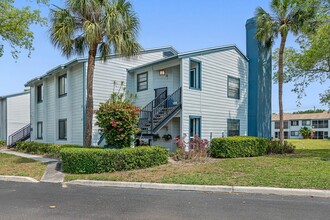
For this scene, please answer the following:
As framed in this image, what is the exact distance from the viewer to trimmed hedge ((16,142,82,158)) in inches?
636

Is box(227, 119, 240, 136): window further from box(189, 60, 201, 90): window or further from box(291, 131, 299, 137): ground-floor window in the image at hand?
box(291, 131, 299, 137): ground-floor window

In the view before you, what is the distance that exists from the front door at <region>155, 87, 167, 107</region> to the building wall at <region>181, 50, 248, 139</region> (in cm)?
237

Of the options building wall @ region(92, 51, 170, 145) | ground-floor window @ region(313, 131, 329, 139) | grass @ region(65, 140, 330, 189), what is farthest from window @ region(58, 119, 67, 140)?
ground-floor window @ region(313, 131, 329, 139)

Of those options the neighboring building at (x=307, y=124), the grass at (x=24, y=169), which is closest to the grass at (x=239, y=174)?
the grass at (x=24, y=169)

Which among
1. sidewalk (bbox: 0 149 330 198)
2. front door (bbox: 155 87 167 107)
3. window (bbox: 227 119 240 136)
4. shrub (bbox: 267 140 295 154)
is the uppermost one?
front door (bbox: 155 87 167 107)

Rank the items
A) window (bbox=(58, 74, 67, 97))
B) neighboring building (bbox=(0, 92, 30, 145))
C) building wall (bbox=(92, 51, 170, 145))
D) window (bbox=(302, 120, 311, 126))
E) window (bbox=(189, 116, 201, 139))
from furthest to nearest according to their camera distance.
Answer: window (bbox=(302, 120, 311, 126)) < neighboring building (bbox=(0, 92, 30, 145)) < window (bbox=(58, 74, 67, 97)) < building wall (bbox=(92, 51, 170, 145)) < window (bbox=(189, 116, 201, 139))

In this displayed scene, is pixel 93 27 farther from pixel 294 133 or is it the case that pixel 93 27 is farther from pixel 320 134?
pixel 294 133

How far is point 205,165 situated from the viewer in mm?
11930

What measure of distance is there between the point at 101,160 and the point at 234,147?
23.1 ft

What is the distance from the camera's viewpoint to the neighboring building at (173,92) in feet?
54.5

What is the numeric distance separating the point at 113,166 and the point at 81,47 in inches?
263

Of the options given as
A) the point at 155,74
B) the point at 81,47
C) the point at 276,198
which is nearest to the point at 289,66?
the point at 155,74

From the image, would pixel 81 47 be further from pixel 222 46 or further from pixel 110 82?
pixel 222 46

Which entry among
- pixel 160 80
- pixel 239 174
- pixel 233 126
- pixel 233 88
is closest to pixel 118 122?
pixel 239 174
